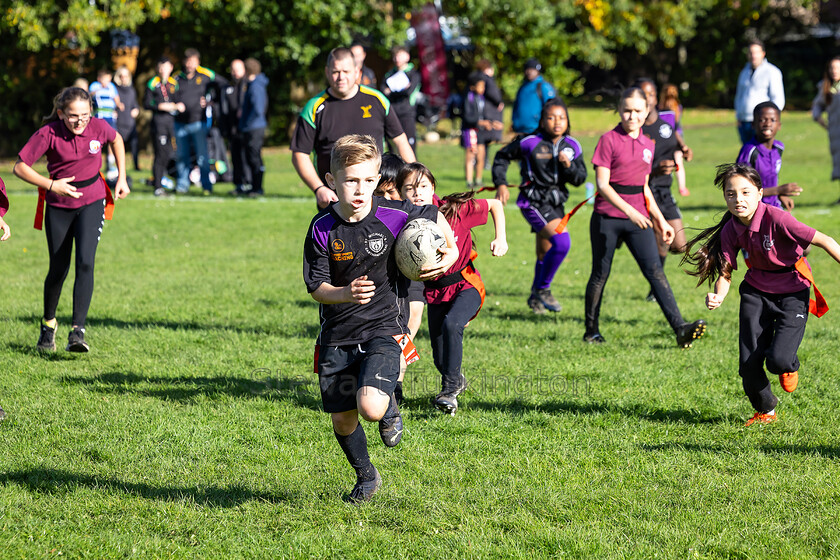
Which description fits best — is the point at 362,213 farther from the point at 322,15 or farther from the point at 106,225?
the point at 322,15

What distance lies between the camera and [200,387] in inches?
279

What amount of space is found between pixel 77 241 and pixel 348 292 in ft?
14.3

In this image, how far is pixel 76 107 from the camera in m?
7.64

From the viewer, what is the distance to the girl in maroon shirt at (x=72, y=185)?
7.69 m

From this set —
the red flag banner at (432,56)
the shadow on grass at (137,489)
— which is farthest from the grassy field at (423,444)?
the red flag banner at (432,56)

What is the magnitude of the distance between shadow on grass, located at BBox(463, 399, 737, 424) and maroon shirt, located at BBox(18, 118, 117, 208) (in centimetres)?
375

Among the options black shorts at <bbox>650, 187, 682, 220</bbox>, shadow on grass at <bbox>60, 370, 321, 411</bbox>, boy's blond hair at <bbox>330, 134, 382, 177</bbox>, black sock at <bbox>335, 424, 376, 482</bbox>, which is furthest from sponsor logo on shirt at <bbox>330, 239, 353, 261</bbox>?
black shorts at <bbox>650, 187, 682, 220</bbox>

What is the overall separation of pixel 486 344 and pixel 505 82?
25.9 m

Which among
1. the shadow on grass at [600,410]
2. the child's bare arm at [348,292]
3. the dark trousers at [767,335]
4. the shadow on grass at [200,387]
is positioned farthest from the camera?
the shadow on grass at [200,387]

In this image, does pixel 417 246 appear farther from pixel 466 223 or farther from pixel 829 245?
pixel 829 245

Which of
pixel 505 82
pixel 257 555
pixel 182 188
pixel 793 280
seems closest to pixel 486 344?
pixel 793 280

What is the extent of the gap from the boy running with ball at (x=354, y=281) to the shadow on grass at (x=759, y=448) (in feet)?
6.25

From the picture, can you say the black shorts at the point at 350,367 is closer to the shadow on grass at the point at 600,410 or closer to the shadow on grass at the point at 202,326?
the shadow on grass at the point at 600,410

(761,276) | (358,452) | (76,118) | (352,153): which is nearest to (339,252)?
(352,153)
